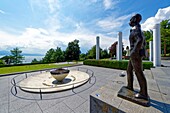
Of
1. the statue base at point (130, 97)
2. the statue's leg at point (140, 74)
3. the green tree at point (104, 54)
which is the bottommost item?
the statue base at point (130, 97)

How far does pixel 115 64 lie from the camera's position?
1386 centimetres

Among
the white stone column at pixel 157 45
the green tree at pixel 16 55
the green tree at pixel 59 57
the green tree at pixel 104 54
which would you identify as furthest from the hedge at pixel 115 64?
the green tree at pixel 16 55

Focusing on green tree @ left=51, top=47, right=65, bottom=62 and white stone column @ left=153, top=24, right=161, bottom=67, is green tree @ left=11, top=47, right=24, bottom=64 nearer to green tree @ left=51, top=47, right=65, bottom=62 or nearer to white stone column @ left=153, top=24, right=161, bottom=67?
green tree @ left=51, top=47, right=65, bottom=62

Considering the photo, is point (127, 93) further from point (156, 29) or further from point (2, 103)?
point (156, 29)

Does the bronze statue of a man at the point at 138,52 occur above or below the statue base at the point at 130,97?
above

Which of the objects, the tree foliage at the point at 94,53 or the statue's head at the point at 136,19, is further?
the tree foliage at the point at 94,53

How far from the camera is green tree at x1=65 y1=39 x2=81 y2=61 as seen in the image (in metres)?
37.4

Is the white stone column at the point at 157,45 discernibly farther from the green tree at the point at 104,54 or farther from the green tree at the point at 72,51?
the green tree at the point at 104,54

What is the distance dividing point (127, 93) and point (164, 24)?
1191 inches

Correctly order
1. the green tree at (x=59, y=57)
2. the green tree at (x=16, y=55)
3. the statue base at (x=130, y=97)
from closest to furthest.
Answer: the statue base at (x=130, y=97)
the green tree at (x=16, y=55)
the green tree at (x=59, y=57)

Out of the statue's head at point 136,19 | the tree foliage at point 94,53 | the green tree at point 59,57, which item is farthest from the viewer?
the tree foliage at point 94,53

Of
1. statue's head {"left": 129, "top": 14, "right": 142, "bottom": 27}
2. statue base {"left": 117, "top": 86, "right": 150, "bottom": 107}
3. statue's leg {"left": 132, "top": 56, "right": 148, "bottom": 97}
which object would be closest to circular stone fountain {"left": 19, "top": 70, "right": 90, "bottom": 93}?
statue base {"left": 117, "top": 86, "right": 150, "bottom": 107}

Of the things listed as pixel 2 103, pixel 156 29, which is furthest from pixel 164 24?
pixel 2 103

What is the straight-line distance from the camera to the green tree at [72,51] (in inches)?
1471
